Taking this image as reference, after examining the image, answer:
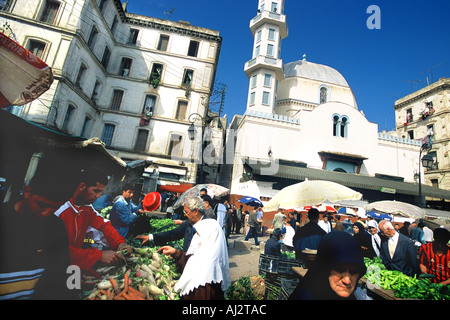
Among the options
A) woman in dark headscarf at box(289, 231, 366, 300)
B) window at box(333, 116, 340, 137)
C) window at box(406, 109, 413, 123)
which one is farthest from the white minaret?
window at box(406, 109, 413, 123)

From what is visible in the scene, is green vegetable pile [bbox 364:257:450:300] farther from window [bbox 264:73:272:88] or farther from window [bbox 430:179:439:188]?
window [bbox 430:179:439:188]

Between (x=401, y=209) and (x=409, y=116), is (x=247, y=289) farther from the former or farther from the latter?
(x=409, y=116)

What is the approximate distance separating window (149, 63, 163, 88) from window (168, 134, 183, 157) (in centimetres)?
591

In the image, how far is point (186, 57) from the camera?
22344 mm

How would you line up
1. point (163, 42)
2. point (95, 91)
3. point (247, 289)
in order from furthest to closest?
point (163, 42)
point (95, 91)
point (247, 289)

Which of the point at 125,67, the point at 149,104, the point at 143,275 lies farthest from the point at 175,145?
the point at 143,275

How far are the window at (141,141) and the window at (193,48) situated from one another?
10.4 meters

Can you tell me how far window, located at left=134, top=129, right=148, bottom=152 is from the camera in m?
20.3

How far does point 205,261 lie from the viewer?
7.73 feet

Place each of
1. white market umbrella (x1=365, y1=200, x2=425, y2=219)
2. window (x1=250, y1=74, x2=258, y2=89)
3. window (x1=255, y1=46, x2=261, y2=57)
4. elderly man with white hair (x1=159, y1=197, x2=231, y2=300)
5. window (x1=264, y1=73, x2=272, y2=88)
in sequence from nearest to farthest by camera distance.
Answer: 1. elderly man with white hair (x1=159, y1=197, x2=231, y2=300)
2. white market umbrella (x1=365, y1=200, x2=425, y2=219)
3. window (x1=264, y1=73, x2=272, y2=88)
4. window (x1=250, y1=74, x2=258, y2=89)
5. window (x1=255, y1=46, x2=261, y2=57)

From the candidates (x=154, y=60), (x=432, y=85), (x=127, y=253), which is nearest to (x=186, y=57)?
(x=154, y=60)

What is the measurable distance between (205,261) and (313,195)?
13.6ft

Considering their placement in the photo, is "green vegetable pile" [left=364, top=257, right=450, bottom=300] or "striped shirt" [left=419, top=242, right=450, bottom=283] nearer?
"green vegetable pile" [left=364, top=257, right=450, bottom=300]

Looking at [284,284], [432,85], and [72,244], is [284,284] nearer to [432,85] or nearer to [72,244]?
[72,244]
